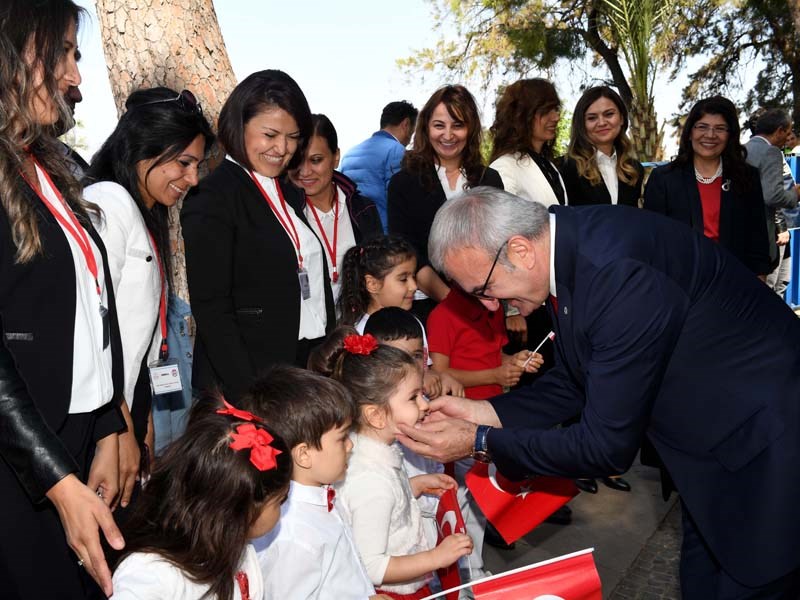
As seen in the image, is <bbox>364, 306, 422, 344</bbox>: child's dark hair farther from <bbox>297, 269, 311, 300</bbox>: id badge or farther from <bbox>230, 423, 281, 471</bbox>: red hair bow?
<bbox>230, 423, 281, 471</bbox>: red hair bow

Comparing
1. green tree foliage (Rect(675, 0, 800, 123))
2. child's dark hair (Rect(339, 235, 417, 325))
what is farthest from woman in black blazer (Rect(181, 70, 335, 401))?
green tree foliage (Rect(675, 0, 800, 123))

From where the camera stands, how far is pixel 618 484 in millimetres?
4445

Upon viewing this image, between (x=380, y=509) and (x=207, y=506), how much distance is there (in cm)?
72

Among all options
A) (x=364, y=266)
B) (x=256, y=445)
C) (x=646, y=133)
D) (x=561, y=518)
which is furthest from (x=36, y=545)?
(x=646, y=133)

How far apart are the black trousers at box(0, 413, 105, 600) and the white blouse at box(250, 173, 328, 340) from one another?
126 cm

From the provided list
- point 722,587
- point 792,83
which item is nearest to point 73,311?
point 722,587

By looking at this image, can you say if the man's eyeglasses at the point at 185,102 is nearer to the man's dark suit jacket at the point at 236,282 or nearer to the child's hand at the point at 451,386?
the man's dark suit jacket at the point at 236,282

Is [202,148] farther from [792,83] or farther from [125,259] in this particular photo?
[792,83]

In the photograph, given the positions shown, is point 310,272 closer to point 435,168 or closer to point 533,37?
point 435,168

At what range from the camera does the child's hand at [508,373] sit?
138 inches

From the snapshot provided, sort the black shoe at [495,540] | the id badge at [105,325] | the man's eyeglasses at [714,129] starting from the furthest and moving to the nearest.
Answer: the man's eyeglasses at [714,129] → the black shoe at [495,540] → the id badge at [105,325]

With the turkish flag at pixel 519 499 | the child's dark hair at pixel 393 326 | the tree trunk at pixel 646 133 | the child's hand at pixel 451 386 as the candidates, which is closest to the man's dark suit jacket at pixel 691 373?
the turkish flag at pixel 519 499

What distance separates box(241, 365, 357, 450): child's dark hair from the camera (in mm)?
2162

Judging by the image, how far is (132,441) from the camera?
2.22m
